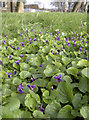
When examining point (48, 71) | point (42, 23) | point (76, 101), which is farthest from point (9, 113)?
point (42, 23)

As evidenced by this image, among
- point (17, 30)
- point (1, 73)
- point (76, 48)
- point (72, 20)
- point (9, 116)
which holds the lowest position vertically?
point (9, 116)

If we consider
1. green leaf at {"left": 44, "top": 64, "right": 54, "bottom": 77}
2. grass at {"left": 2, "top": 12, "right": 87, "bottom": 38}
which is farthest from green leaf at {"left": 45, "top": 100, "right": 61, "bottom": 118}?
grass at {"left": 2, "top": 12, "right": 87, "bottom": 38}

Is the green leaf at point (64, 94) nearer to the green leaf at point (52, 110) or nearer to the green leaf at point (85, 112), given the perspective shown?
the green leaf at point (52, 110)

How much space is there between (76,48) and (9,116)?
6.99 ft

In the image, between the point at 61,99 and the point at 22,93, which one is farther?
the point at 22,93

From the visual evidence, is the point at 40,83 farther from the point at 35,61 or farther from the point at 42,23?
the point at 42,23

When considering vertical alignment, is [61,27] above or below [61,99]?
above

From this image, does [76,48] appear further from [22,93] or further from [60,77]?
[22,93]

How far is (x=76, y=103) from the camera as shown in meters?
1.08

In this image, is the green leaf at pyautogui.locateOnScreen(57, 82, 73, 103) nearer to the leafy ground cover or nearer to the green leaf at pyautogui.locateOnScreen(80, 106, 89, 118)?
the leafy ground cover

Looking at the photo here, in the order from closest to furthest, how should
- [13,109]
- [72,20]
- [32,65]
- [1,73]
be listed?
[13,109] → [1,73] → [32,65] → [72,20]

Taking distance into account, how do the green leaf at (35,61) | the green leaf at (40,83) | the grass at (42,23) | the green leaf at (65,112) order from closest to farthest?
the green leaf at (65,112) < the green leaf at (40,83) < the green leaf at (35,61) < the grass at (42,23)

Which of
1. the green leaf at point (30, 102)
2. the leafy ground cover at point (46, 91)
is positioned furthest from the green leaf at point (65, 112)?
the green leaf at point (30, 102)

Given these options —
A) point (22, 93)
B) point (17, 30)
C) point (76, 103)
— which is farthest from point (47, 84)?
point (17, 30)
